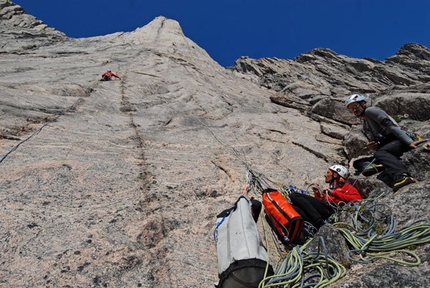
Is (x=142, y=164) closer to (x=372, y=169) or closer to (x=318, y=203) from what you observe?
(x=318, y=203)

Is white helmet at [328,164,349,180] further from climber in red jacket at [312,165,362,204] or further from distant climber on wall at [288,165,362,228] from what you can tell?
distant climber on wall at [288,165,362,228]

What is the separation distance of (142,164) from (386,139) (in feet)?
18.1

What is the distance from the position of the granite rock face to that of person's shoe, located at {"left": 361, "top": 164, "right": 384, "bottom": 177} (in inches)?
16.8

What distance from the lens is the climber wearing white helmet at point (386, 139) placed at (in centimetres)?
673

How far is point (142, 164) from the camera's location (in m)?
7.85

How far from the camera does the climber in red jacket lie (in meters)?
6.67

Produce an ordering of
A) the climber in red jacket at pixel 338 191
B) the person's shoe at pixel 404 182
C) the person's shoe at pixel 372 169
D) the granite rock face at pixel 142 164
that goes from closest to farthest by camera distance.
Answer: the granite rock face at pixel 142 164
the person's shoe at pixel 404 182
the climber in red jacket at pixel 338 191
the person's shoe at pixel 372 169

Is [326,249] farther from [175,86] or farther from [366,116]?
[175,86]

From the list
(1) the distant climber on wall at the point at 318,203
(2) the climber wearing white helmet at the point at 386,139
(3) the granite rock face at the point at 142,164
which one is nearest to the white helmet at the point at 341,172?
(1) the distant climber on wall at the point at 318,203

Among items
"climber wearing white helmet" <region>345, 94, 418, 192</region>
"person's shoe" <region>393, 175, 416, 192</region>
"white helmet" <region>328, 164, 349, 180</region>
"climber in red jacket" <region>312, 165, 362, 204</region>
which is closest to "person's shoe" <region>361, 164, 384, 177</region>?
"climber wearing white helmet" <region>345, 94, 418, 192</region>

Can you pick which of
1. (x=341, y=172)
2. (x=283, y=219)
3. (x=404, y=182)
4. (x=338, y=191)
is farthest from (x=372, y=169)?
(x=283, y=219)

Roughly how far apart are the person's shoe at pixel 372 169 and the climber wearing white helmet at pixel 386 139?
0.26m

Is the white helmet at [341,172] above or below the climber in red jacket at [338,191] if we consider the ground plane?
above

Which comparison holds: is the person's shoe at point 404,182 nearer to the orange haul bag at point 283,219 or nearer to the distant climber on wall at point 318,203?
the distant climber on wall at point 318,203
